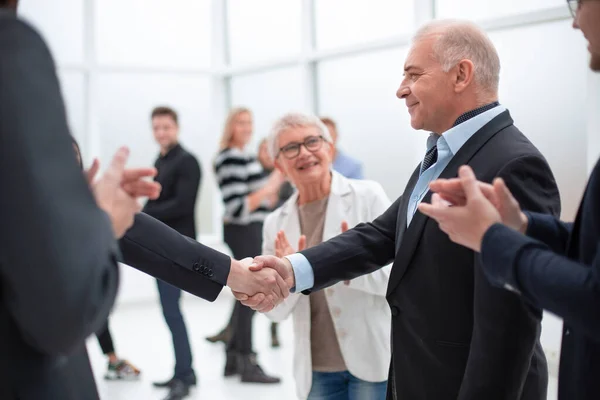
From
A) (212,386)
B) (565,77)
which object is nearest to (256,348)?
(212,386)

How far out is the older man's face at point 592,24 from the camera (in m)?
1.14

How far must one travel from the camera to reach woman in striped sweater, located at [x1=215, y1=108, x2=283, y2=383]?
4.75m

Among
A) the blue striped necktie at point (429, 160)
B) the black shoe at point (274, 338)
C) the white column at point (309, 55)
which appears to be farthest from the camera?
the white column at point (309, 55)

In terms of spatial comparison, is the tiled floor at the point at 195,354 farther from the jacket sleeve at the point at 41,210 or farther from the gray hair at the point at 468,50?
the jacket sleeve at the point at 41,210

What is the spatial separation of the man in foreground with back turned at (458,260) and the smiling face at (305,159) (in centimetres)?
80

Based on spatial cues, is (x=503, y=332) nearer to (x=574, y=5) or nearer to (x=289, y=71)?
(x=574, y=5)

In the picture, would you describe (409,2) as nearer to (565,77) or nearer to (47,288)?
(565,77)

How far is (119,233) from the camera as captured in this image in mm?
1154

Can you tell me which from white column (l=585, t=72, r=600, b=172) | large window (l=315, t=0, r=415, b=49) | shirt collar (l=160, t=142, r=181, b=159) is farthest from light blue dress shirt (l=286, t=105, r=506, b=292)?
large window (l=315, t=0, r=415, b=49)

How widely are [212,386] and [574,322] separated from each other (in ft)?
12.7

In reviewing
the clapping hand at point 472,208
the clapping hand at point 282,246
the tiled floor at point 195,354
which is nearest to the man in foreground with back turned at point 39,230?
the clapping hand at point 472,208

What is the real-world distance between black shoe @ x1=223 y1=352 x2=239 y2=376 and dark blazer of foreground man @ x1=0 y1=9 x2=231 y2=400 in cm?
391

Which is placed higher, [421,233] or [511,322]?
[421,233]

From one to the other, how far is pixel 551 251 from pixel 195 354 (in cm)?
480
